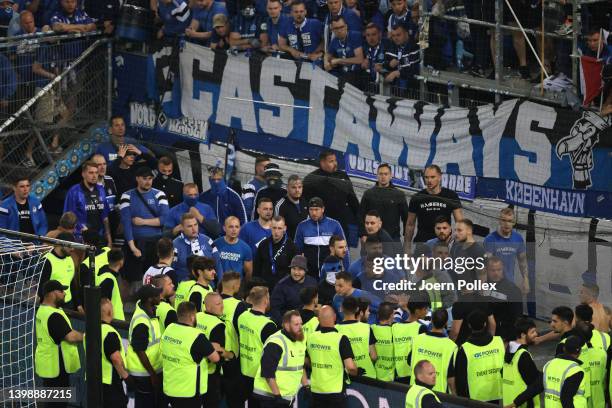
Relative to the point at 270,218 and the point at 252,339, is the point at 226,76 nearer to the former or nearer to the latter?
the point at 270,218

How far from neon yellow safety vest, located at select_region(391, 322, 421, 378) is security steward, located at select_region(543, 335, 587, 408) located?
5.24 feet

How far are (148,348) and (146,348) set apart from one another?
0.05m

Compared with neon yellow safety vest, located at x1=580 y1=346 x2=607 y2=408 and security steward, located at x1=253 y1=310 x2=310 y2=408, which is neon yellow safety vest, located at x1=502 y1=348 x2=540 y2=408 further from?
security steward, located at x1=253 y1=310 x2=310 y2=408

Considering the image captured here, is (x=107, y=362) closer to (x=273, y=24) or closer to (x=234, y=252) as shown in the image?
(x=234, y=252)

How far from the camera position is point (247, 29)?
66.6ft

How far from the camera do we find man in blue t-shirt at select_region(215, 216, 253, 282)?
16203 mm

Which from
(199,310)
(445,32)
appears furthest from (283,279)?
(445,32)

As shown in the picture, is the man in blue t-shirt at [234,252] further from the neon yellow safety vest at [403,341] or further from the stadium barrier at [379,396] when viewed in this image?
the neon yellow safety vest at [403,341]

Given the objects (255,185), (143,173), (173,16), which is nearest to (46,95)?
(173,16)

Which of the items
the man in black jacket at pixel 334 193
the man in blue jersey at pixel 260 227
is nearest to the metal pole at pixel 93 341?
the man in blue jersey at pixel 260 227

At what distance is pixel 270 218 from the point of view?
16719mm

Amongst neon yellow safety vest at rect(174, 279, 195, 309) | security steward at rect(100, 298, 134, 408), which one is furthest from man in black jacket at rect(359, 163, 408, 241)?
security steward at rect(100, 298, 134, 408)

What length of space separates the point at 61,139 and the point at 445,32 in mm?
6216

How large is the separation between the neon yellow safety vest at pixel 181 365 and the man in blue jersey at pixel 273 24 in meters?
7.34
